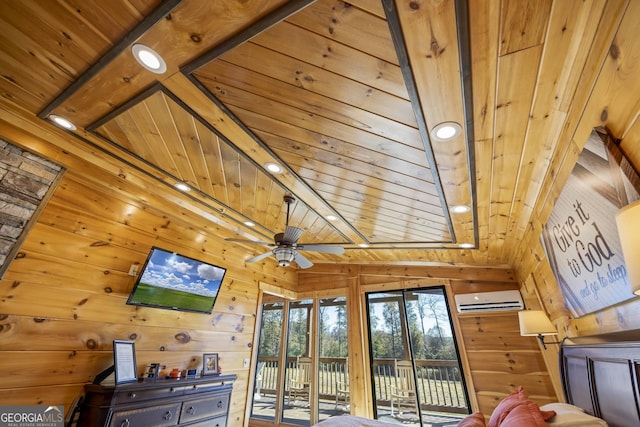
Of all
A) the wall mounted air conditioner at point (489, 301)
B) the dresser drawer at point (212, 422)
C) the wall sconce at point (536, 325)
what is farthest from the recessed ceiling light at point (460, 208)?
the dresser drawer at point (212, 422)

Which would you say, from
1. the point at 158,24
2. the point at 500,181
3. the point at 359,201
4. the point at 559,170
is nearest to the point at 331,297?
the point at 359,201

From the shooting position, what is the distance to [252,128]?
181 centimetres

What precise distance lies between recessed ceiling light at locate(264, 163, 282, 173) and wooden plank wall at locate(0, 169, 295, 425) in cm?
163

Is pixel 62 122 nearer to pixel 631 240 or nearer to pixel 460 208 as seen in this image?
pixel 631 240

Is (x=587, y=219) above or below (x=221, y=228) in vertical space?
below

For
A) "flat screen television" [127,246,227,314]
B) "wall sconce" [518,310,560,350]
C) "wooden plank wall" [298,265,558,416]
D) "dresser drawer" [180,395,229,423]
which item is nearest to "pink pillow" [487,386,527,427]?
"wall sconce" [518,310,560,350]

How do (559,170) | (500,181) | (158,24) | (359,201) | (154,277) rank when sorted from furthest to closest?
1. (154,277)
2. (359,201)
3. (500,181)
4. (559,170)
5. (158,24)

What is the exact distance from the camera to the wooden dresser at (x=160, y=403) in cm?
218

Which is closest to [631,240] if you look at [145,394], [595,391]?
[595,391]

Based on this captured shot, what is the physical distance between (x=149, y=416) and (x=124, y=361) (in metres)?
0.52

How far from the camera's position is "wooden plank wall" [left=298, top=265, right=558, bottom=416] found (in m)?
3.33

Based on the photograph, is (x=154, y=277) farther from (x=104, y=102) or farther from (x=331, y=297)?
(x=331, y=297)

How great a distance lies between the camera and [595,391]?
1.59 meters

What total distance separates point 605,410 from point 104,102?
3401mm
